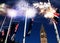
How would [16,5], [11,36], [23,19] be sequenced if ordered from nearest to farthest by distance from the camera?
[11,36]
[23,19]
[16,5]

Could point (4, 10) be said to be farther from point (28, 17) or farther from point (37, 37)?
point (37, 37)

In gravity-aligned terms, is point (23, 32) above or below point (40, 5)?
below

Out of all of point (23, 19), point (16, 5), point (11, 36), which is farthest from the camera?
point (16, 5)

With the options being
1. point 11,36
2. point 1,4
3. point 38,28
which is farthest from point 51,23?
point 1,4

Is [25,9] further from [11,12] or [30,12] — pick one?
[11,12]

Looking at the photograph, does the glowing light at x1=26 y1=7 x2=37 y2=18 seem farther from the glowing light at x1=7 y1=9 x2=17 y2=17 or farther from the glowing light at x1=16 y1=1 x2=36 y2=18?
the glowing light at x1=7 y1=9 x2=17 y2=17

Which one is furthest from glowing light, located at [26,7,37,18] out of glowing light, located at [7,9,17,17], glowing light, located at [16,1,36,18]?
glowing light, located at [7,9,17,17]

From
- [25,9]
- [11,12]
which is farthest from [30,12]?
[11,12]

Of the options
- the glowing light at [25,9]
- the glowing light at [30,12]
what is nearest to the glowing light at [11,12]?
the glowing light at [25,9]

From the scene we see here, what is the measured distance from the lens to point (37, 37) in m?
3.86

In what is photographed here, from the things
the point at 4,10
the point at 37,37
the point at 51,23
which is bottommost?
the point at 37,37

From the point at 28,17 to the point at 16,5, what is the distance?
0.45 meters

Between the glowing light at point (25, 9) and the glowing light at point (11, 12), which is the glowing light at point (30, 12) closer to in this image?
the glowing light at point (25, 9)

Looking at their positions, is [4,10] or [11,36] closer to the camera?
[11,36]
